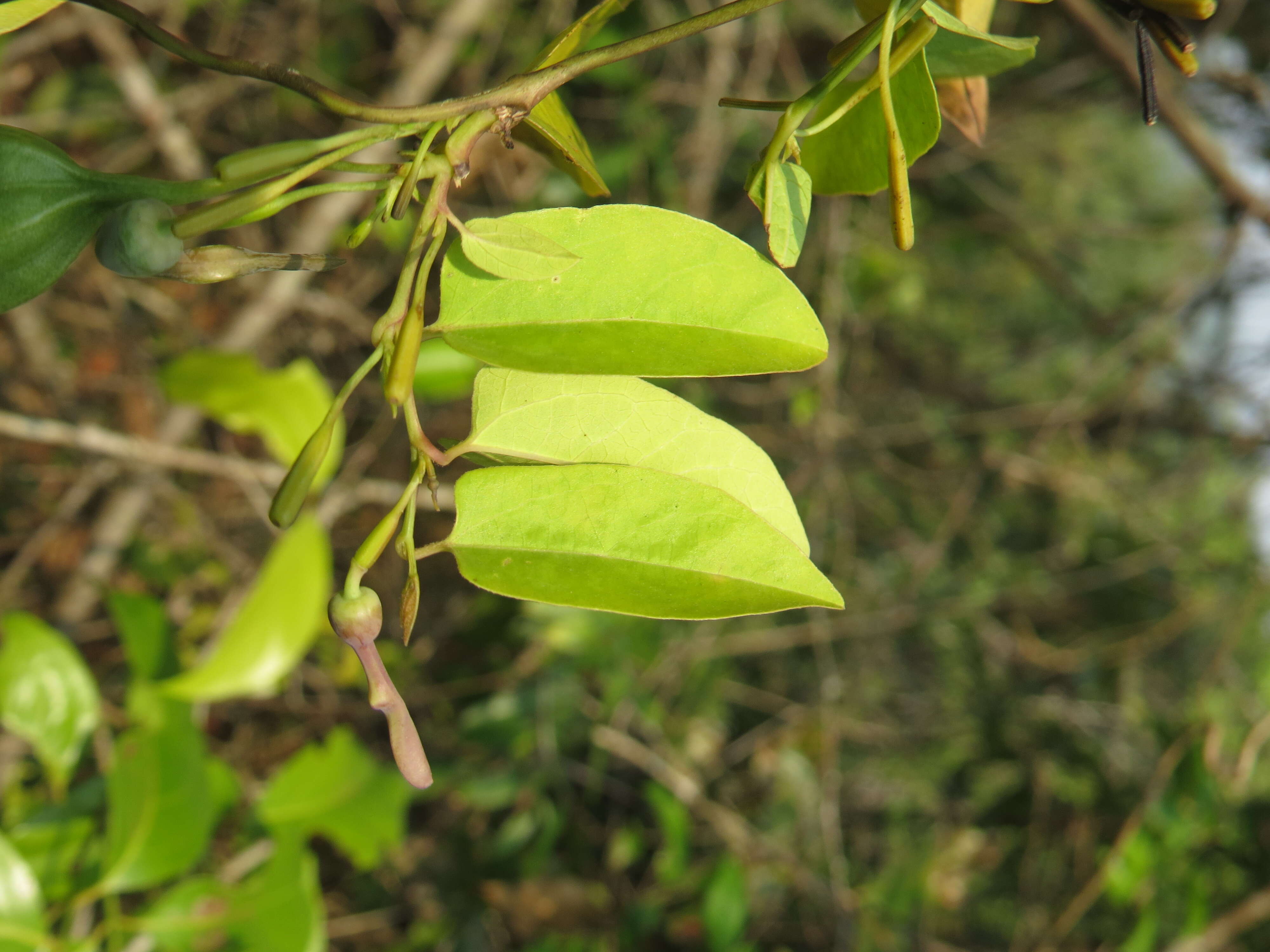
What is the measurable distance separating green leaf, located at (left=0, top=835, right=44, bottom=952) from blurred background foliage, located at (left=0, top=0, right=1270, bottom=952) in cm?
21

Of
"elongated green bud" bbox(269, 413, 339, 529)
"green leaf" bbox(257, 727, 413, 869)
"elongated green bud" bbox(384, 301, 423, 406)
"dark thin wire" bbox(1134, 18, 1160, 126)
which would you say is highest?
"dark thin wire" bbox(1134, 18, 1160, 126)

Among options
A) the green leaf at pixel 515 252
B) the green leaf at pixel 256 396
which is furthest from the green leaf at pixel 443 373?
the green leaf at pixel 515 252

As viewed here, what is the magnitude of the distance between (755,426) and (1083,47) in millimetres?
830

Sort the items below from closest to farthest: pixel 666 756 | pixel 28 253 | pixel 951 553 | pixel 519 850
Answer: pixel 28 253, pixel 519 850, pixel 666 756, pixel 951 553

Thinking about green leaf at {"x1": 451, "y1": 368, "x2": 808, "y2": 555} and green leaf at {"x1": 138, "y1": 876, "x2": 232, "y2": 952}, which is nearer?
green leaf at {"x1": 451, "y1": 368, "x2": 808, "y2": 555}

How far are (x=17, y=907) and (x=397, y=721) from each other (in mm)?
586

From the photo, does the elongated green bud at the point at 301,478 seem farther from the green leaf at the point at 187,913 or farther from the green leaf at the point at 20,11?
the green leaf at the point at 187,913

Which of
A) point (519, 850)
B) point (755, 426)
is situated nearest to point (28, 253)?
point (519, 850)

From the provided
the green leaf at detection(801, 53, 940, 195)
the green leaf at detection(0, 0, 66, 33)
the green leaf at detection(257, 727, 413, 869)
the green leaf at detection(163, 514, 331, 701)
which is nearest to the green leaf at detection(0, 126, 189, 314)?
the green leaf at detection(0, 0, 66, 33)

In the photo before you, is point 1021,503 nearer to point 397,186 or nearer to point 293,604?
point 293,604

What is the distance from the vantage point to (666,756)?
4.31ft

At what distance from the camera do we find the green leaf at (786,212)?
0.26 m

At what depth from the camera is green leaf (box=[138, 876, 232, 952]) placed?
742mm

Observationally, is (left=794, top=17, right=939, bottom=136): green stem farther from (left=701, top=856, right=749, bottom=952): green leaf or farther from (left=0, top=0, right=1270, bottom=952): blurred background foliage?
(left=701, top=856, right=749, bottom=952): green leaf
